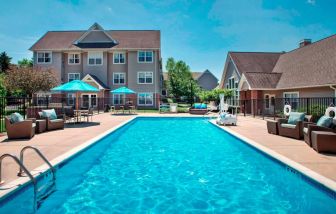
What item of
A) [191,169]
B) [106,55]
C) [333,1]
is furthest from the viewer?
[106,55]

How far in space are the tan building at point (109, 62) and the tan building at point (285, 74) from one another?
11.0 m

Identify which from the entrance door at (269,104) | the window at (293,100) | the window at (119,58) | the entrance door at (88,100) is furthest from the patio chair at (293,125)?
the window at (119,58)

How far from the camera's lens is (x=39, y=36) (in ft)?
115

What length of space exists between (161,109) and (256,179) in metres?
20.5

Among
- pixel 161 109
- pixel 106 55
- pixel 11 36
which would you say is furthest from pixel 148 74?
pixel 11 36

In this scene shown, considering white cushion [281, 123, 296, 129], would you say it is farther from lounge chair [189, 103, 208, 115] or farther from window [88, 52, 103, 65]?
window [88, 52, 103, 65]

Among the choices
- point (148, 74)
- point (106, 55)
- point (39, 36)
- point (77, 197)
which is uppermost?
point (39, 36)

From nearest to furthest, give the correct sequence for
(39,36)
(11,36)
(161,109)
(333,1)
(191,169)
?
(191,169) → (333,1) → (161,109) → (11,36) → (39,36)

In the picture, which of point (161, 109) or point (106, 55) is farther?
point (106, 55)

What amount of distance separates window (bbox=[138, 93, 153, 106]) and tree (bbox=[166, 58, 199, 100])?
1504 centimetres

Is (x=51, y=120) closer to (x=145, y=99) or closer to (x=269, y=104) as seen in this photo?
(x=145, y=99)

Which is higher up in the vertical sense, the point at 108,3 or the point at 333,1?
the point at 333,1

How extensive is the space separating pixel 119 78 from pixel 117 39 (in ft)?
19.5

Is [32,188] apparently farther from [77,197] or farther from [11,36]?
[11,36]
